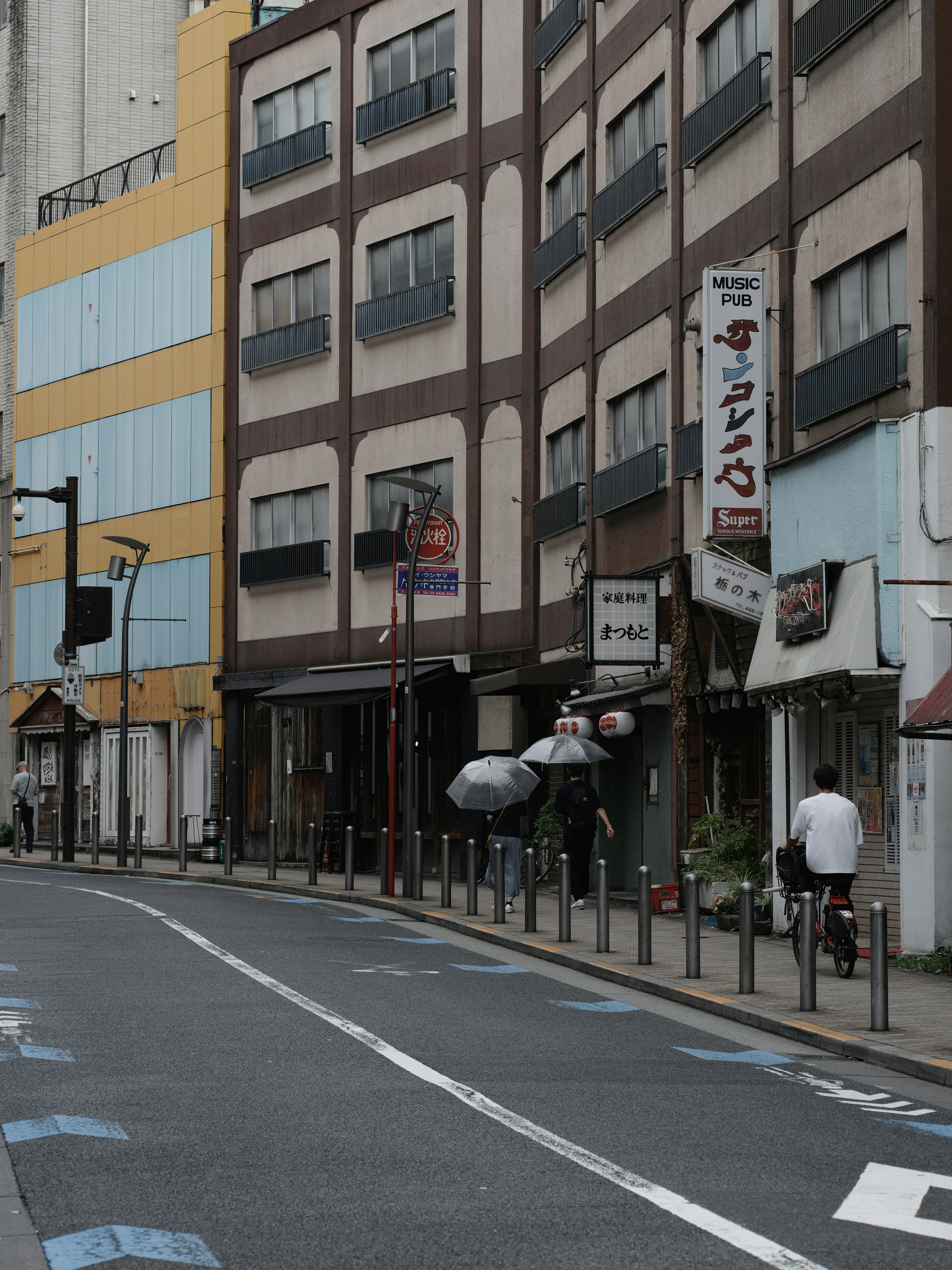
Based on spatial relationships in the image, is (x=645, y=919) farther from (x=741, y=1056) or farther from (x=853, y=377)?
(x=853, y=377)

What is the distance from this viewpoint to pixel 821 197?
18844mm

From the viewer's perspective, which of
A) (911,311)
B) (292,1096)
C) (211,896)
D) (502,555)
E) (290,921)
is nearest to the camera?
(292,1096)

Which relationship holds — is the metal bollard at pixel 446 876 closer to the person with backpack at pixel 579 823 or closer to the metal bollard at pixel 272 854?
the person with backpack at pixel 579 823

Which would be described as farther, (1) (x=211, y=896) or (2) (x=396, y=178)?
(2) (x=396, y=178)

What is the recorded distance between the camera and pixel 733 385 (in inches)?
740

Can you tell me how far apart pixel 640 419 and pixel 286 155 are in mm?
14150

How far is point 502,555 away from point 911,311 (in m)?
14.3

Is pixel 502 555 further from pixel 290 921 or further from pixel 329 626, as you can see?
pixel 290 921

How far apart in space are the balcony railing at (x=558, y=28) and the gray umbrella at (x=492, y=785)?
12013 millimetres

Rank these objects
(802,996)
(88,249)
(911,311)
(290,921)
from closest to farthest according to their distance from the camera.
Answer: (802,996)
(911,311)
(290,921)
(88,249)

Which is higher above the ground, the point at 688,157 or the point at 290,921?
the point at 688,157

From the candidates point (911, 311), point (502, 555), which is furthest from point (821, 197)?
point (502, 555)

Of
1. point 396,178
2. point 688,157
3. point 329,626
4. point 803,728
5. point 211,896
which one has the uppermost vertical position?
point 396,178

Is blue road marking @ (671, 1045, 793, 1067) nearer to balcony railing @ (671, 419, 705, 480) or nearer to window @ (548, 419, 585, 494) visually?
balcony railing @ (671, 419, 705, 480)
